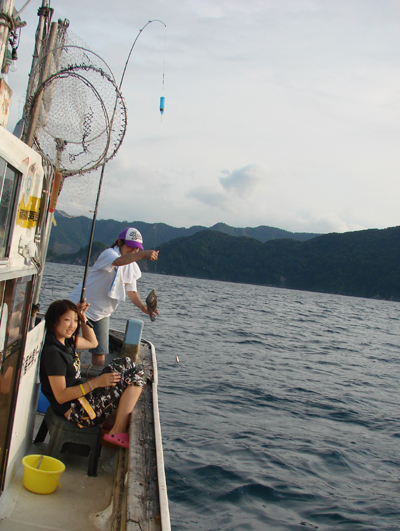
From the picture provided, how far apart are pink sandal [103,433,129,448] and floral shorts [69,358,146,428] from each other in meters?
0.15

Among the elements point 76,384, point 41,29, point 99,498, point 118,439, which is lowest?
point 99,498

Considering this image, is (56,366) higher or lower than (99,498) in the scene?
higher

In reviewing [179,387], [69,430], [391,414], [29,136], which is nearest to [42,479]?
[69,430]

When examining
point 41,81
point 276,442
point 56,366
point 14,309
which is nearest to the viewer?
point 14,309

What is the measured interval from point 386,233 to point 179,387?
14998 centimetres

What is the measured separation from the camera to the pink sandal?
365 cm

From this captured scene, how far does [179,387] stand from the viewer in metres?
9.74

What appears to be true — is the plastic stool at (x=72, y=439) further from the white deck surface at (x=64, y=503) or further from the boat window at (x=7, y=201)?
the boat window at (x=7, y=201)

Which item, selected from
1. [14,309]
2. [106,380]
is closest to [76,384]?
[106,380]

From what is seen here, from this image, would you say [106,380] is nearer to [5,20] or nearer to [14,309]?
[14,309]

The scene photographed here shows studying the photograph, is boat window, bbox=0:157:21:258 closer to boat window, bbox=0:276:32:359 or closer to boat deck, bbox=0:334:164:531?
boat window, bbox=0:276:32:359

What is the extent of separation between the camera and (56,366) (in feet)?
11.3

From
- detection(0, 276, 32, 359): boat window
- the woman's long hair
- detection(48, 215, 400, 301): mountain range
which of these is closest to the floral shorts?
the woman's long hair

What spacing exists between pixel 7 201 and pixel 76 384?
73.4 inches
